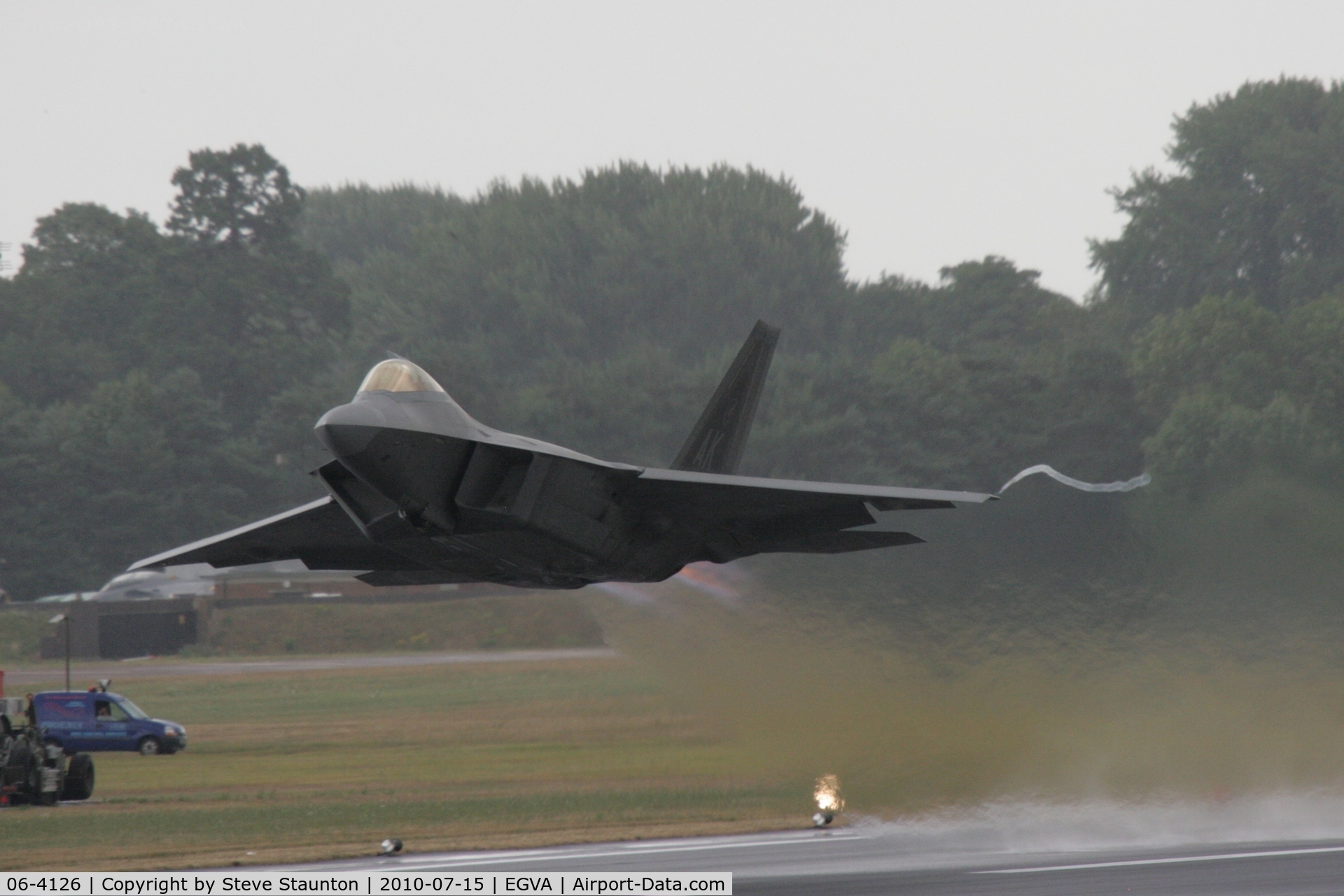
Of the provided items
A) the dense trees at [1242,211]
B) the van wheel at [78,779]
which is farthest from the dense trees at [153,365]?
the dense trees at [1242,211]

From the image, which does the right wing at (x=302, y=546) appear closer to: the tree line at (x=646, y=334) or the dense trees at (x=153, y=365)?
the tree line at (x=646, y=334)

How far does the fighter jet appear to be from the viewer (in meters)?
14.3

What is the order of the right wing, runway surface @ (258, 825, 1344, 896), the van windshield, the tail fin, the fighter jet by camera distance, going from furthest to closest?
the van windshield < the tail fin < runway surface @ (258, 825, 1344, 896) < the right wing < the fighter jet

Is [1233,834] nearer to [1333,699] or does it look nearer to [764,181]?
[1333,699]

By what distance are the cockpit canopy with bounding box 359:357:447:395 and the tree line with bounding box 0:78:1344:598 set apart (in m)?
26.4

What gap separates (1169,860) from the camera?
18.5m

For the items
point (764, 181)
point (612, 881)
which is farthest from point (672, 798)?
point (764, 181)

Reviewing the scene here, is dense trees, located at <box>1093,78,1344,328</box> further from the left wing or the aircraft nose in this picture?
the aircraft nose

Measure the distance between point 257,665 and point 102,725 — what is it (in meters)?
14.6

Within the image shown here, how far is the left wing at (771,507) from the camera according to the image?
15.1 metres

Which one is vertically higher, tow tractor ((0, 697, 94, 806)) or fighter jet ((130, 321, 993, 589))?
fighter jet ((130, 321, 993, 589))

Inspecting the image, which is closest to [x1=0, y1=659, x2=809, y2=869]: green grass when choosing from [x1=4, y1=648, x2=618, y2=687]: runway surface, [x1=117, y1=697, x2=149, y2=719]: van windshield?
[x1=117, y1=697, x2=149, y2=719]: van windshield

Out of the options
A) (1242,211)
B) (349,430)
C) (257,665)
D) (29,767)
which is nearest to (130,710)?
(29,767)

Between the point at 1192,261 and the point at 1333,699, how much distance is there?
68.8 m
